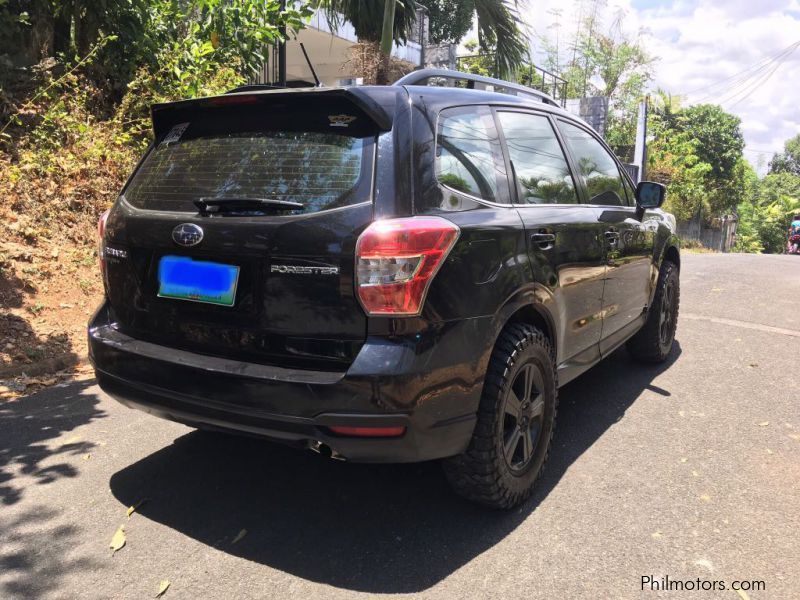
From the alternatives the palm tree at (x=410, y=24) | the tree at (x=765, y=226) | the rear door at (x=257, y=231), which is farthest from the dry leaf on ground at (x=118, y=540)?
the tree at (x=765, y=226)

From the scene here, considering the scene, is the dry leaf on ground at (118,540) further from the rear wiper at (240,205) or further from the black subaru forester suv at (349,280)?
the rear wiper at (240,205)

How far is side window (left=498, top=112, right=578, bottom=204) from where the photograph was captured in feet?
10.4

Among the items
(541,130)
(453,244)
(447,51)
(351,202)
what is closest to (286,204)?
(351,202)

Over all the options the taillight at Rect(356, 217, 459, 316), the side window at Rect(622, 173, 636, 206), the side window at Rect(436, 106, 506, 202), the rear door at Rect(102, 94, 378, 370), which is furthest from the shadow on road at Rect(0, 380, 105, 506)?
the side window at Rect(622, 173, 636, 206)

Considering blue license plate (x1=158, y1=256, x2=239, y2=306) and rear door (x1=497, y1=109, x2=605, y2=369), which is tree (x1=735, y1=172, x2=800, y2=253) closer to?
rear door (x1=497, y1=109, x2=605, y2=369)

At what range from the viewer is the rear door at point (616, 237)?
385cm

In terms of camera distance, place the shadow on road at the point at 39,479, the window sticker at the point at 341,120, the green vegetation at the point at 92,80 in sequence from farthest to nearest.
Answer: the green vegetation at the point at 92,80 → the window sticker at the point at 341,120 → the shadow on road at the point at 39,479

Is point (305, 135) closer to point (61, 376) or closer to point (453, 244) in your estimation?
point (453, 244)

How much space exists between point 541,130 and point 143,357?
7.65ft

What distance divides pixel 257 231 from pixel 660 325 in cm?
373

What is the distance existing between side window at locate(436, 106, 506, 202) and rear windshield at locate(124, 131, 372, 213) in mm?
378

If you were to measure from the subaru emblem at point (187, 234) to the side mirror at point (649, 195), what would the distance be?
3.13 metres

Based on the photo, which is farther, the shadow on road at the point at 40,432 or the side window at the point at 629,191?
the side window at the point at 629,191

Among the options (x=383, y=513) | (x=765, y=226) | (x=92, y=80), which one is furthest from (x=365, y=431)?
(x=765, y=226)
